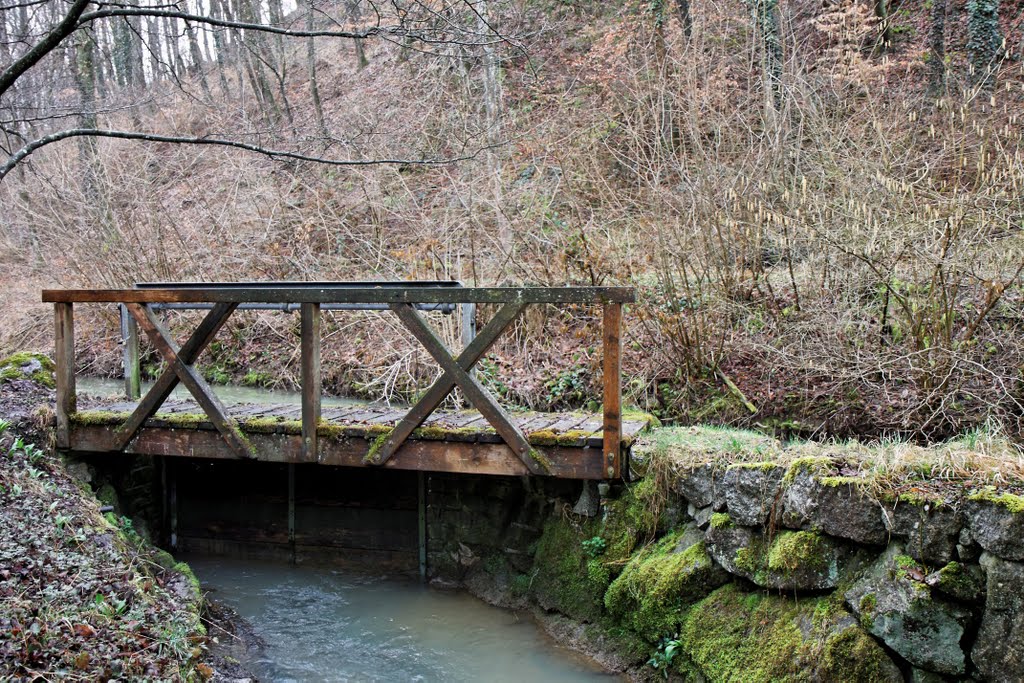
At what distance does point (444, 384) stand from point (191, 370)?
211cm

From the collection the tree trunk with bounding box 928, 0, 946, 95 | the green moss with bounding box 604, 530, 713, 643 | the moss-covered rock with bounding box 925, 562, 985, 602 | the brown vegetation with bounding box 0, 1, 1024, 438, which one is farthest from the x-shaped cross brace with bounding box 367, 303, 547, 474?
the tree trunk with bounding box 928, 0, 946, 95

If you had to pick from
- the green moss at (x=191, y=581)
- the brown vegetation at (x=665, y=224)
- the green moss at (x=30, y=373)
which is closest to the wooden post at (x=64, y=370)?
the green moss at (x=30, y=373)

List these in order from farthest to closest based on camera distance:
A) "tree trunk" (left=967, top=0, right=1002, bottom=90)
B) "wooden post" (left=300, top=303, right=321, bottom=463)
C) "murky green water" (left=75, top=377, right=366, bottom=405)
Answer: "tree trunk" (left=967, top=0, right=1002, bottom=90) → "murky green water" (left=75, top=377, right=366, bottom=405) → "wooden post" (left=300, top=303, right=321, bottom=463)

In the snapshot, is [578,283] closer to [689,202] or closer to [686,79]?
[689,202]

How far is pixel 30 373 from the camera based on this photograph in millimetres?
7996

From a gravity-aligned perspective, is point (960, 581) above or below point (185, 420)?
below

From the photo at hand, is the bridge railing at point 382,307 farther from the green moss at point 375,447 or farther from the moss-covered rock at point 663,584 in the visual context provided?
the moss-covered rock at point 663,584

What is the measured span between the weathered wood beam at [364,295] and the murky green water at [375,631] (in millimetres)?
2511

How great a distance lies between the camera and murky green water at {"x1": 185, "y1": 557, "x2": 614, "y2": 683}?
5527mm

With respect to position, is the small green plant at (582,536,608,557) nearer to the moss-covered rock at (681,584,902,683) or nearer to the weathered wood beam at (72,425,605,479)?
the weathered wood beam at (72,425,605,479)

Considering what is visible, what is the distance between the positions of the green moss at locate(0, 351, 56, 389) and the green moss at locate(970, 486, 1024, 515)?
796cm

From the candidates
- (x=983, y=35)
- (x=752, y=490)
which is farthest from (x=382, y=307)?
(x=983, y=35)

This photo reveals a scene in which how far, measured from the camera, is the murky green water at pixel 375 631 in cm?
553

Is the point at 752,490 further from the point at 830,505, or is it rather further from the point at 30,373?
the point at 30,373
